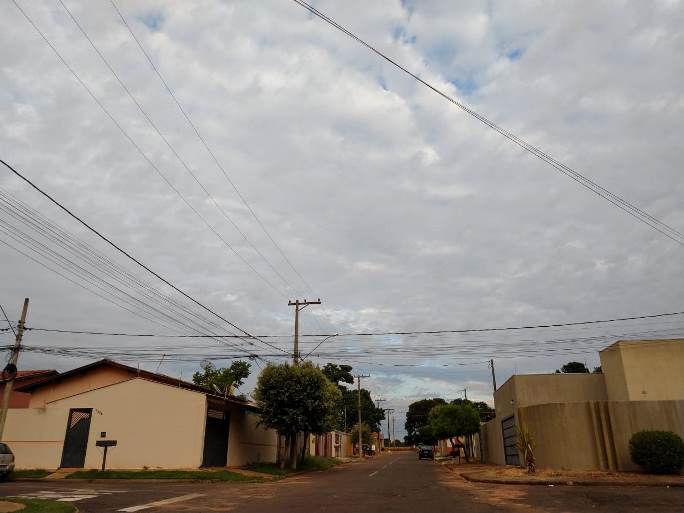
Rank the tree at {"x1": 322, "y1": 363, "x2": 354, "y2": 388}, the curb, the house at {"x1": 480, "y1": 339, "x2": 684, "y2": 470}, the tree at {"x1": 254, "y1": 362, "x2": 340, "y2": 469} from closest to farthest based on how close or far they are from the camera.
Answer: the curb
the house at {"x1": 480, "y1": 339, "x2": 684, "y2": 470}
the tree at {"x1": 254, "y1": 362, "x2": 340, "y2": 469}
the tree at {"x1": 322, "y1": 363, "x2": 354, "y2": 388}

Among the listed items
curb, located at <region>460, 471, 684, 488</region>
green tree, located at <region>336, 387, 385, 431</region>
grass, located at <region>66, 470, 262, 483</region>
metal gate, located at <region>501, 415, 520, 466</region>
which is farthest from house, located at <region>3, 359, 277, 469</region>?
green tree, located at <region>336, 387, 385, 431</region>

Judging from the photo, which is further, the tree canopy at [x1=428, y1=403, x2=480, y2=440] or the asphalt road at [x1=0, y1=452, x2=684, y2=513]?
the tree canopy at [x1=428, y1=403, x2=480, y2=440]

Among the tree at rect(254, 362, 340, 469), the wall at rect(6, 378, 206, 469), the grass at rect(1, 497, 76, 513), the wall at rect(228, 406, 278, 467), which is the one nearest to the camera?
the grass at rect(1, 497, 76, 513)

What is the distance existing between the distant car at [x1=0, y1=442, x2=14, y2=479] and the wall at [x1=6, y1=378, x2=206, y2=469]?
4.57m

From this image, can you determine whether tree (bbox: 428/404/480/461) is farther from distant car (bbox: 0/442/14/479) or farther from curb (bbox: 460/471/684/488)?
distant car (bbox: 0/442/14/479)

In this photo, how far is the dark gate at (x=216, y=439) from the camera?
91.8ft

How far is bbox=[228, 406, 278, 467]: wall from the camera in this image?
3077 centimetres

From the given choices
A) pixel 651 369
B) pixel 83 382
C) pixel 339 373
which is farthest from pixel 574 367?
pixel 83 382

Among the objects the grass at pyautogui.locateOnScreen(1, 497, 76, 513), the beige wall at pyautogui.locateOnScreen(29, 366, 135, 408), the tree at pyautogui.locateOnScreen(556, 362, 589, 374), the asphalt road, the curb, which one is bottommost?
the asphalt road

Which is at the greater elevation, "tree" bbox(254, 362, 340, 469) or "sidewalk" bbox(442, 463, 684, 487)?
"tree" bbox(254, 362, 340, 469)

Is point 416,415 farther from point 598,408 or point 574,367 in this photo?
point 598,408

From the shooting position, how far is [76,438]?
26812 mm

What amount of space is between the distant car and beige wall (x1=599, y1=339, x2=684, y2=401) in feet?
92.9

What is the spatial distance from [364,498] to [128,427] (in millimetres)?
15591
